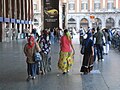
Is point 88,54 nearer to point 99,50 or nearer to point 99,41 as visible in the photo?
point 99,41

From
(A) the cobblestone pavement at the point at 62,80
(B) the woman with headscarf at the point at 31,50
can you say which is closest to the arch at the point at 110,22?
(A) the cobblestone pavement at the point at 62,80

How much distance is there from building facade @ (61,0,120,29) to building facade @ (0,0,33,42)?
52.9 m

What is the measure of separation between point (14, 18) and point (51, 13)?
5.71 meters

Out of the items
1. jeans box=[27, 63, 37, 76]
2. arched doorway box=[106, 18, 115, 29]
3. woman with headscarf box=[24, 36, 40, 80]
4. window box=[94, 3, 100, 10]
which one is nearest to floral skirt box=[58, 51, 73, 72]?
jeans box=[27, 63, 37, 76]

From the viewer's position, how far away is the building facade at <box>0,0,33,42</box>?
3722 cm

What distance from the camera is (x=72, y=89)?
370 inches

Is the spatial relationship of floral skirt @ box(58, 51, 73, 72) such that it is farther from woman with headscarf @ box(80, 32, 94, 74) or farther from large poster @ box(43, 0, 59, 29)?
large poster @ box(43, 0, 59, 29)

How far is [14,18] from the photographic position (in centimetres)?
4469

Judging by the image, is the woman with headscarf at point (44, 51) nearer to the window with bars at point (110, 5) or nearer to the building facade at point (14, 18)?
the building facade at point (14, 18)

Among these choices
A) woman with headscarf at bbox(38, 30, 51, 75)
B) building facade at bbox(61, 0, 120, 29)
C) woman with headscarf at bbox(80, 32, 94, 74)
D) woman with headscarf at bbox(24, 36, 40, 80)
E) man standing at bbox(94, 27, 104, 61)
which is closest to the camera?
woman with headscarf at bbox(24, 36, 40, 80)

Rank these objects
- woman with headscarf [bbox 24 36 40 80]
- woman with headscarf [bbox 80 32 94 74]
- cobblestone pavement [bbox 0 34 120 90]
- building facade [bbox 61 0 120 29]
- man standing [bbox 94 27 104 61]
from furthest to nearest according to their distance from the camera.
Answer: building facade [bbox 61 0 120 29]
man standing [bbox 94 27 104 61]
woman with headscarf [bbox 80 32 94 74]
woman with headscarf [bbox 24 36 40 80]
cobblestone pavement [bbox 0 34 120 90]

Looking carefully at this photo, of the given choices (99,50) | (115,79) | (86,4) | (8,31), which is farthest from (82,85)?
(86,4)

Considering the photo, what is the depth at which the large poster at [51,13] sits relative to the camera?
135 feet

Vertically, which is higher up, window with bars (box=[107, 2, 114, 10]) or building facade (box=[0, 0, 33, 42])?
window with bars (box=[107, 2, 114, 10])
